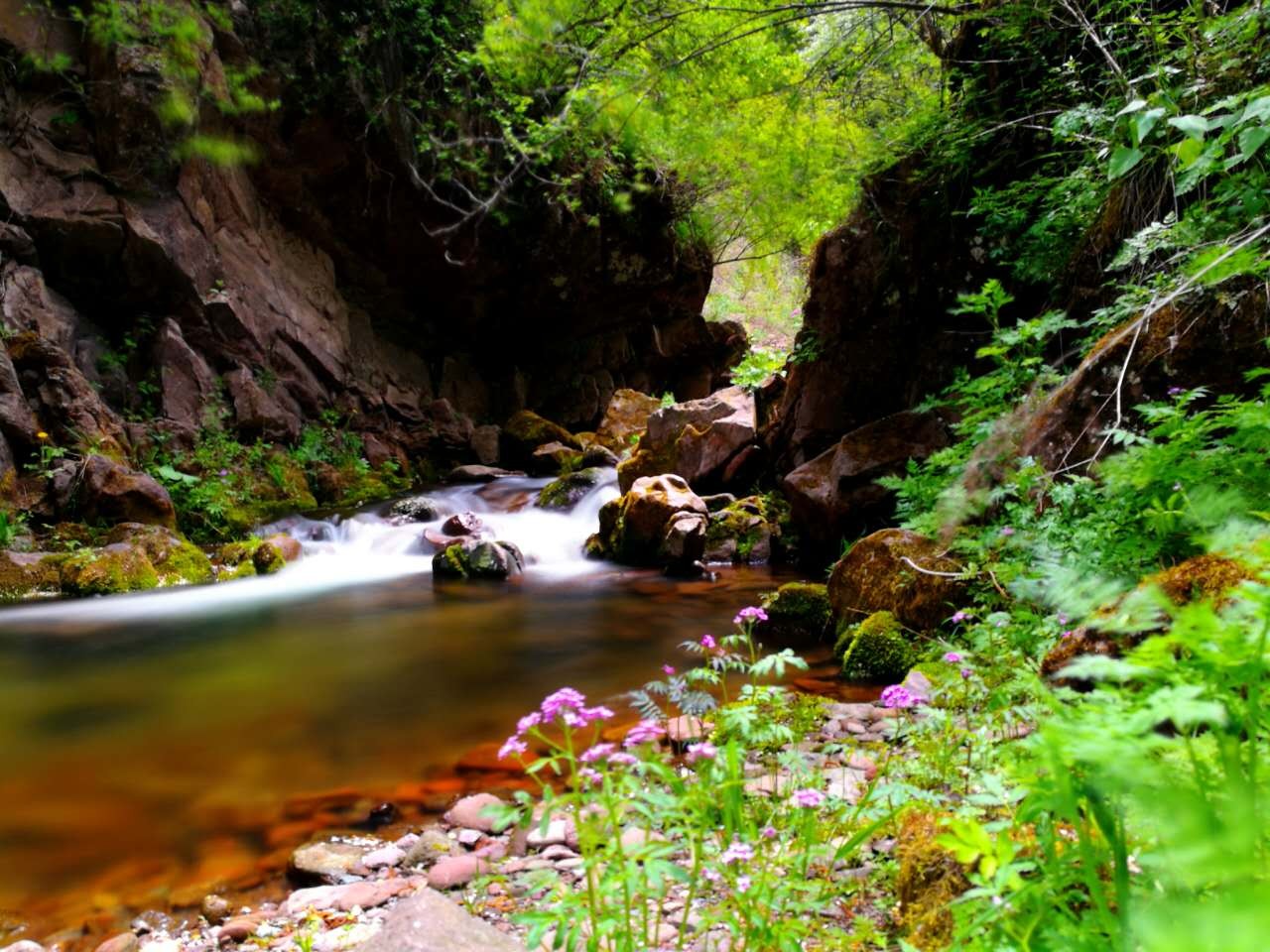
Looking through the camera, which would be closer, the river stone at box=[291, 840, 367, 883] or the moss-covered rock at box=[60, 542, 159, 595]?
the river stone at box=[291, 840, 367, 883]

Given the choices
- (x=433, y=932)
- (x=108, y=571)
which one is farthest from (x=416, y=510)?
(x=433, y=932)

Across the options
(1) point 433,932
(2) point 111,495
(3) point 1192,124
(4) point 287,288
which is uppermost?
(4) point 287,288

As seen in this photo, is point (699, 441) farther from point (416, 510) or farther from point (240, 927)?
point (240, 927)

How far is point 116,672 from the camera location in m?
5.48

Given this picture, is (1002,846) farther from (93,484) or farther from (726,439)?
(93,484)

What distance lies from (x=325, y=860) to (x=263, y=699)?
2457 mm

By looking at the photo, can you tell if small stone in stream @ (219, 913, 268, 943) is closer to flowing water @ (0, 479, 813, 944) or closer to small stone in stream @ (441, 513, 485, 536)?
flowing water @ (0, 479, 813, 944)

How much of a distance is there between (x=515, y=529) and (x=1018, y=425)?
8.19 metres

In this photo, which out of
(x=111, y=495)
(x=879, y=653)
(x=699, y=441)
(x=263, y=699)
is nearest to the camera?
(x=879, y=653)

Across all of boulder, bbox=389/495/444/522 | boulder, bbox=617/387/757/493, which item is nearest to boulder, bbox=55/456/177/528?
boulder, bbox=389/495/444/522

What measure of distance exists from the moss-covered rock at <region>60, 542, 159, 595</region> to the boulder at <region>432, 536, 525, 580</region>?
3.22 metres

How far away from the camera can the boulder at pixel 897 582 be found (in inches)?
172

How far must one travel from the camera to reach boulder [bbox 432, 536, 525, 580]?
8.97m

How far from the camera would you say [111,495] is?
8.98 meters
